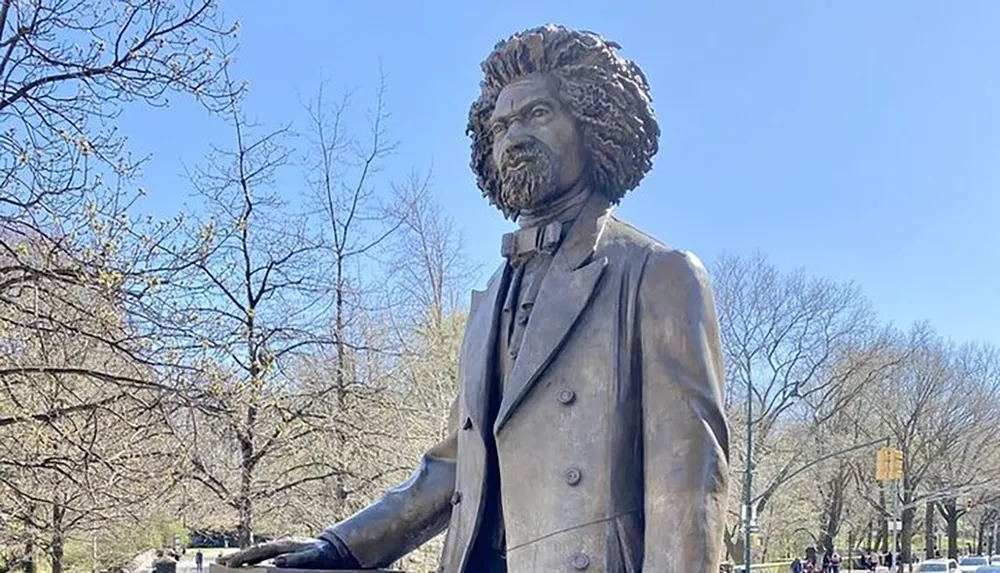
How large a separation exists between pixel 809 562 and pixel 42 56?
4297cm

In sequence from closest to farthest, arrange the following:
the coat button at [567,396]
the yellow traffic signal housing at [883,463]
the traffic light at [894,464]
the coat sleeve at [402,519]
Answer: the coat button at [567,396] → the coat sleeve at [402,519] → the yellow traffic signal housing at [883,463] → the traffic light at [894,464]

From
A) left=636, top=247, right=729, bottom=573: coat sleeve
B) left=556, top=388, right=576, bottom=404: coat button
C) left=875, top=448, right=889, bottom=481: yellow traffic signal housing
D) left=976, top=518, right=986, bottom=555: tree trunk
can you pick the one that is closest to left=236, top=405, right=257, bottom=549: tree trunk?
left=556, top=388, right=576, bottom=404: coat button

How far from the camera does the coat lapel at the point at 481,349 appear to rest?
273 cm

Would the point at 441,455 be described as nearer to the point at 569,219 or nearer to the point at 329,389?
the point at 569,219

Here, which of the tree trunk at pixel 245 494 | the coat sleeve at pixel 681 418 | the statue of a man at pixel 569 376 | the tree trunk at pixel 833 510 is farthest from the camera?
the tree trunk at pixel 833 510

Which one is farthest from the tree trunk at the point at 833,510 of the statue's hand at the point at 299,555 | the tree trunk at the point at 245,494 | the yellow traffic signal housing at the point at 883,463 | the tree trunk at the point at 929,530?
the statue's hand at the point at 299,555

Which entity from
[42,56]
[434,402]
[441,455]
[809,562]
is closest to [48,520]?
[42,56]

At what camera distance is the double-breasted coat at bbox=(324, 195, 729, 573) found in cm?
238

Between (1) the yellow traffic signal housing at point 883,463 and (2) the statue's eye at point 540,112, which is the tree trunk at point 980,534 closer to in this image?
(1) the yellow traffic signal housing at point 883,463

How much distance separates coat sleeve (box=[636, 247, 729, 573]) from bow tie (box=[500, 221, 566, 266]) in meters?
0.30

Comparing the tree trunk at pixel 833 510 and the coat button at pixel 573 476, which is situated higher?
the coat button at pixel 573 476

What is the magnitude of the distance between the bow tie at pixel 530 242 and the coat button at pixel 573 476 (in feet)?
1.96

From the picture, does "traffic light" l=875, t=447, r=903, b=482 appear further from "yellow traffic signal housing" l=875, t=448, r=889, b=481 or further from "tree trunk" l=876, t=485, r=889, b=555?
"tree trunk" l=876, t=485, r=889, b=555

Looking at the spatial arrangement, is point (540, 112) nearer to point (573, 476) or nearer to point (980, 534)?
point (573, 476)
